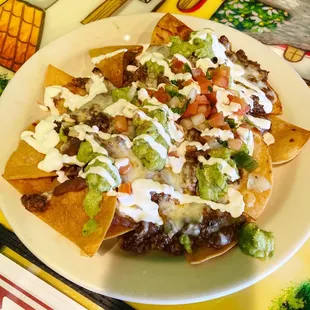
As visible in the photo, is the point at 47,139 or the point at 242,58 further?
the point at 242,58

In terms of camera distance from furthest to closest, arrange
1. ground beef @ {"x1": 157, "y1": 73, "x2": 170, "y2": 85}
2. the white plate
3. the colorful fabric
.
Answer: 1. the colorful fabric
2. ground beef @ {"x1": 157, "y1": 73, "x2": 170, "y2": 85}
3. the white plate

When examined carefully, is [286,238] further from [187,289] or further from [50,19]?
[50,19]

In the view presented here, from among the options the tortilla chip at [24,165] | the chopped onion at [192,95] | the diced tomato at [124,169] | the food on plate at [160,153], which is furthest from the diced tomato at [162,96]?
the tortilla chip at [24,165]

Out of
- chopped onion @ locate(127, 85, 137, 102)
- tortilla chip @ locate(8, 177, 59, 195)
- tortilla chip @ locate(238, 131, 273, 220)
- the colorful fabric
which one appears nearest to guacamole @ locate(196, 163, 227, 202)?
tortilla chip @ locate(238, 131, 273, 220)

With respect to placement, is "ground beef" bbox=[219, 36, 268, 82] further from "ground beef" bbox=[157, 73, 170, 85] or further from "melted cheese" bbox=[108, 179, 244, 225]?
"melted cheese" bbox=[108, 179, 244, 225]

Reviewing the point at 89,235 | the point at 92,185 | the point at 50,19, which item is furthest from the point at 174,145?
the point at 50,19

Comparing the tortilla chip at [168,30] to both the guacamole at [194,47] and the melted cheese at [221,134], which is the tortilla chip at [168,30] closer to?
the guacamole at [194,47]

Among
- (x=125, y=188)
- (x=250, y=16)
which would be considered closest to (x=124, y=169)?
(x=125, y=188)
